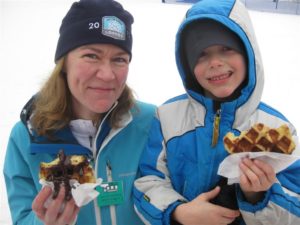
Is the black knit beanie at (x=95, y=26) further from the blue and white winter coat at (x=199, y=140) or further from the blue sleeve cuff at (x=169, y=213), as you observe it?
the blue sleeve cuff at (x=169, y=213)

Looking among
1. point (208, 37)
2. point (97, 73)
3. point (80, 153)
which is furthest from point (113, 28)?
point (80, 153)

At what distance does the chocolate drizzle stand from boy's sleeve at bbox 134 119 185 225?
26 cm

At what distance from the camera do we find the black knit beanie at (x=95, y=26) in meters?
1.04

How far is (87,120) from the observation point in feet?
3.78

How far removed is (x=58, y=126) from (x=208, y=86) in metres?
0.53

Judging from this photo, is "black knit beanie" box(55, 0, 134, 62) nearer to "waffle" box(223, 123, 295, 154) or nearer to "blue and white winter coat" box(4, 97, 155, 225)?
"blue and white winter coat" box(4, 97, 155, 225)

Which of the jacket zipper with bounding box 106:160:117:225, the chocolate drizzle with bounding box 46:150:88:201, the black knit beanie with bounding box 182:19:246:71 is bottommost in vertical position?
the jacket zipper with bounding box 106:160:117:225

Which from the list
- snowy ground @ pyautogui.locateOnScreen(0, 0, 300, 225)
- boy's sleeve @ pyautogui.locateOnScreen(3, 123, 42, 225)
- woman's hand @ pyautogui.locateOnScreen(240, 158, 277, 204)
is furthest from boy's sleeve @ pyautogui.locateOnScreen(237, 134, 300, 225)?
snowy ground @ pyautogui.locateOnScreen(0, 0, 300, 225)

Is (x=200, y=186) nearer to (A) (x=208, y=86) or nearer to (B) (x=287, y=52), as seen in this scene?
(A) (x=208, y=86)

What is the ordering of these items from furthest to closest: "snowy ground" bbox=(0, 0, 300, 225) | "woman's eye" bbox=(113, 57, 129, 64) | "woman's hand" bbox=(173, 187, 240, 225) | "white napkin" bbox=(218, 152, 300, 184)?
1. "snowy ground" bbox=(0, 0, 300, 225)
2. "woman's eye" bbox=(113, 57, 129, 64)
3. "woman's hand" bbox=(173, 187, 240, 225)
4. "white napkin" bbox=(218, 152, 300, 184)

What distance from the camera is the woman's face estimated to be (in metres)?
1.03

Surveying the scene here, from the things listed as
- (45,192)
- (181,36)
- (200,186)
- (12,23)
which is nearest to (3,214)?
(45,192)

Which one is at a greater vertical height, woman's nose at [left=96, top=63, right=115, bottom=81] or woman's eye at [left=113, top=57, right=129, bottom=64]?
woman's eye at [left=113, top=57, right=129, bottom=64]

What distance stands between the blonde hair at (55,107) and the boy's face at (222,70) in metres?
0.36
